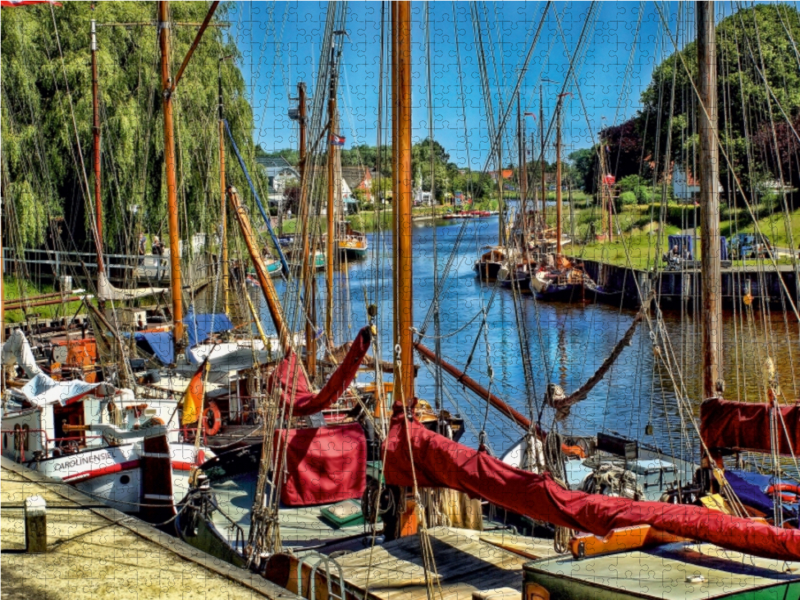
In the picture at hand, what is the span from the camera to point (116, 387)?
16906 mm

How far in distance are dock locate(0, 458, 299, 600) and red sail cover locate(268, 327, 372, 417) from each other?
182 centimetres

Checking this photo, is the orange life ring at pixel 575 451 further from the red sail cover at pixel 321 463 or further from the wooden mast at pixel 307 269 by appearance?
the red sail cover at pixel 321 463

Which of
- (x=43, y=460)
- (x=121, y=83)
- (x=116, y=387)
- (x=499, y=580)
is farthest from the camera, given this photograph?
(x=121, y=83)

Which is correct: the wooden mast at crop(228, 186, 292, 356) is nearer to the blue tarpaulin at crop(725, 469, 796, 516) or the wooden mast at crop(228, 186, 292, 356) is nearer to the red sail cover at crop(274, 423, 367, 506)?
the red sail cover at crop(274, 423, 367, 506)

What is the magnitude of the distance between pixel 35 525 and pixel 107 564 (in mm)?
872

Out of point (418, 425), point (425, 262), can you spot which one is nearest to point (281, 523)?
point (418, 425)

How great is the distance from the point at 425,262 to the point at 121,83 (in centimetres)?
2486

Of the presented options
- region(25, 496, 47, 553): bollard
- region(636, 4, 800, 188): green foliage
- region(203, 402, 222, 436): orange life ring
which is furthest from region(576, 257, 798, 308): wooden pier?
region(25, 496, 47, 553): bollard

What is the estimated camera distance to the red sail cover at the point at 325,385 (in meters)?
9.59

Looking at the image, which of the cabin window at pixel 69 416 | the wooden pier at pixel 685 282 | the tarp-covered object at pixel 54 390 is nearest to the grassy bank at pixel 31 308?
the cabin window at pixel 69 416

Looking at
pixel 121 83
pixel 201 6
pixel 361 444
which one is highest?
pixel 201 6

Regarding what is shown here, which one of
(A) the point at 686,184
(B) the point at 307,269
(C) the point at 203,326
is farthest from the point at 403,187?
(C) the point at 203,326

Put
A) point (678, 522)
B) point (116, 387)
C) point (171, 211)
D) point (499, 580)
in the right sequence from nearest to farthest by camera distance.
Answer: point (678, 522) < point (499, 580) < point (116, 387) < point (171, 211)

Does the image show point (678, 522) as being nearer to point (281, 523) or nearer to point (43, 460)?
point (281, 523)
